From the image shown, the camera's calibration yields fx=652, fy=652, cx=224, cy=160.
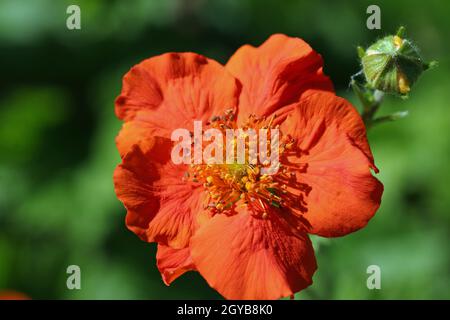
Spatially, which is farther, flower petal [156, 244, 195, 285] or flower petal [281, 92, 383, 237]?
flower petal [156, 244, 195, 285]

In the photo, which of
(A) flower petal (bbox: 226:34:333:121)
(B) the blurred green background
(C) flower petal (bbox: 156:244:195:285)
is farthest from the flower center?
(B) the blurred green background

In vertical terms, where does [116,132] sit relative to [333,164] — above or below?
above

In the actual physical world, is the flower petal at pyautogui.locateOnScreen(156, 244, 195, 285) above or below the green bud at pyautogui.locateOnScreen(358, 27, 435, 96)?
below

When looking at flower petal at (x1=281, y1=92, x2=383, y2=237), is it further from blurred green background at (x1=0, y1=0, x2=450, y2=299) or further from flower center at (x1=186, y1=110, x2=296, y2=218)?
blurred green background at (x1=0, y1=0, x2=450, y2=299)

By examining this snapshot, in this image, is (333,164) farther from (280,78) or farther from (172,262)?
(172,262)

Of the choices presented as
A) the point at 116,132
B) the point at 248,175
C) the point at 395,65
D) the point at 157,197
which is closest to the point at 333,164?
the point at 248,175

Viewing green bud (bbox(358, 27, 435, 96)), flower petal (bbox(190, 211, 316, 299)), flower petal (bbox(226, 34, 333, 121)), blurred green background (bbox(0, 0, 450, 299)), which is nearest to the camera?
flower petal (bbox(190, 211, 316, 299))
